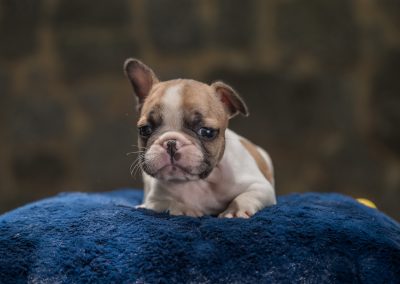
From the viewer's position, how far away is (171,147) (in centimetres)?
184

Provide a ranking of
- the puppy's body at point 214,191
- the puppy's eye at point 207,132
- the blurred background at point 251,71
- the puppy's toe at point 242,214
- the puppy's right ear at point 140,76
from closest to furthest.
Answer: the puppy's toe at point 242,214 → the puppy's eye at point 207,132 → the puppy's body at point 214,191 → the puppy's right ear at point 140,76 → the blurred background at point 251,71

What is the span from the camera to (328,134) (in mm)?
3885

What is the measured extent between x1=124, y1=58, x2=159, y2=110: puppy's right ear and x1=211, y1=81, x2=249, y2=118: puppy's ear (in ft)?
0.84

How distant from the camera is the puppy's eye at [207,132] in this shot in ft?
6.37

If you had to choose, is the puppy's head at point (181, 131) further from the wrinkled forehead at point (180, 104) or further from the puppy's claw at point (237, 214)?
the puppy's claw at point (237, 214)

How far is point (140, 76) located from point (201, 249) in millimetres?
888

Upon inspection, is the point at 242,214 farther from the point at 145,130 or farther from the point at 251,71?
the point at 251,71

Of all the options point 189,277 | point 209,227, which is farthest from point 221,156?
point 189,277

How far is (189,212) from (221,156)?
26 cm

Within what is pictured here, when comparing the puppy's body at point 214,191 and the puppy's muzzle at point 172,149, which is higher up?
the puppy's muzzle at point 172,149

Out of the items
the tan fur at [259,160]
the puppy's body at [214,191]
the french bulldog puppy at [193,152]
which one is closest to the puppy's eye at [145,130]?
the french bulldog puppy at [193,152]

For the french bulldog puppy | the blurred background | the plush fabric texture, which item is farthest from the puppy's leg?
the blurred background

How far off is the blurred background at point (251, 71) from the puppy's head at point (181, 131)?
6.08ft

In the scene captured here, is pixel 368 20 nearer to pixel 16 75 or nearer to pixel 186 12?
pixel 186 12
